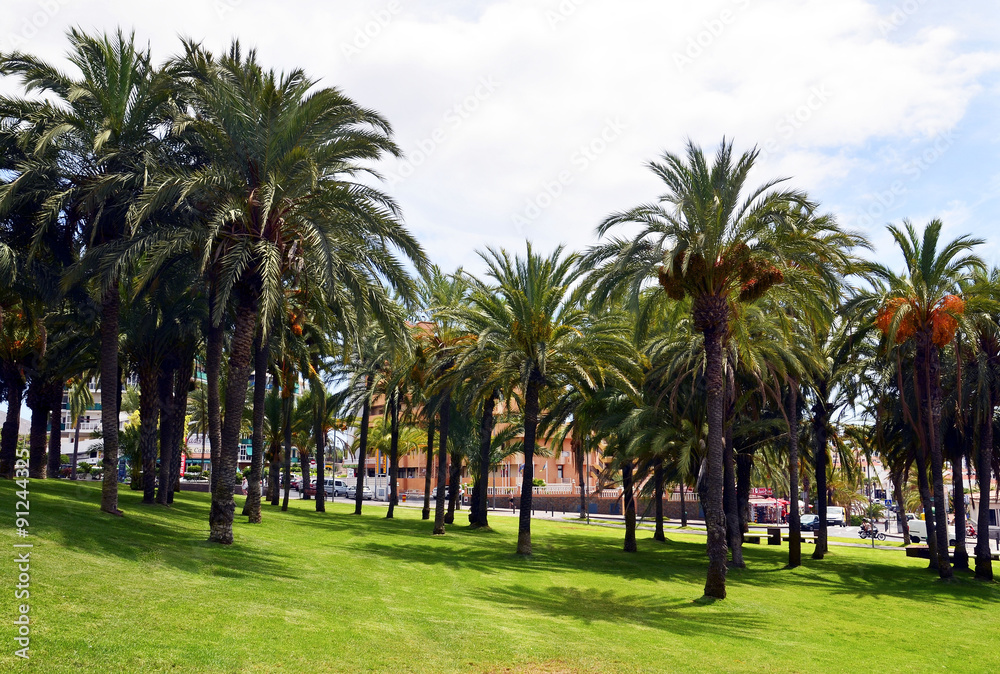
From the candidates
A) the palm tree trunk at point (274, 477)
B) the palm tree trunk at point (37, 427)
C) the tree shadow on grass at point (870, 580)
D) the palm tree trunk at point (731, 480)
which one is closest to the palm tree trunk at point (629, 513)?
the palm tree trunk at point (731, 480)

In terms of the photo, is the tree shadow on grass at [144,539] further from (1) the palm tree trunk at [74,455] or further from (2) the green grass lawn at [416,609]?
(1) the palm tree trunk at [74,455]

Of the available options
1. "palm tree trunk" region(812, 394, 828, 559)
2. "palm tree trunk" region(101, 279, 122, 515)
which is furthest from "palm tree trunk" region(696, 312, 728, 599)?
"palm tree trunk" region(101, 279, 122, 515)

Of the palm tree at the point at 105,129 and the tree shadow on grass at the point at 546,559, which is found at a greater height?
the palm tree at the point at 105,129

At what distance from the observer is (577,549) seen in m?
31.4

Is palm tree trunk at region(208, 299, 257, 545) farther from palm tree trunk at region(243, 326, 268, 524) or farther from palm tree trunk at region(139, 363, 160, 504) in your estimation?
palm tree trunk at region(139, 363, 160, 504)

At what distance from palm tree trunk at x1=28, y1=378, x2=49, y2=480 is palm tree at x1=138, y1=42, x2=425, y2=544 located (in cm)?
1744

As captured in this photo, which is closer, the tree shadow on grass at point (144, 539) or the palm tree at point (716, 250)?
the tree shadow on grass at point (144, 539)

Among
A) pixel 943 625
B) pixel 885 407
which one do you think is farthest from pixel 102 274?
pixel 885 407

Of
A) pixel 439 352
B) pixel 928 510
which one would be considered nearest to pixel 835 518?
pixel 928 510

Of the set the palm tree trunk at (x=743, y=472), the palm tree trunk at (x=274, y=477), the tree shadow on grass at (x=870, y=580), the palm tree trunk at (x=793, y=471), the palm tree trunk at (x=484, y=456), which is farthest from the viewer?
the palm tree trunk at (x=274, y=477)

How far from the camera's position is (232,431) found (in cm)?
1981

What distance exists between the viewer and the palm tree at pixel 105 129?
65.3 ft

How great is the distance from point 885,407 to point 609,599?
18.6 metres

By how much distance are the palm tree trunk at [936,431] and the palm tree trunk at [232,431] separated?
23.3 metres
